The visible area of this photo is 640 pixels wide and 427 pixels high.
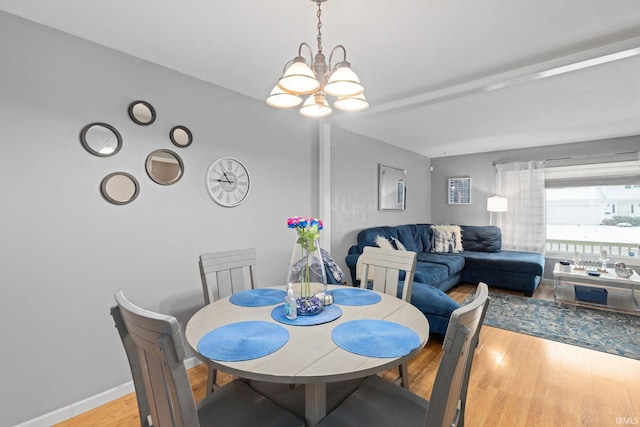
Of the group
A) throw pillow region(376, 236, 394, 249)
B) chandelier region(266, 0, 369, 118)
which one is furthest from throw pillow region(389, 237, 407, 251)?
A: chandelier region(266, 0, 369, 118)

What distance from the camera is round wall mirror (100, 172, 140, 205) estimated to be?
1.96 meters

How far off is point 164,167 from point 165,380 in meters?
1.79

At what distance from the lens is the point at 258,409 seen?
1201 millimetres

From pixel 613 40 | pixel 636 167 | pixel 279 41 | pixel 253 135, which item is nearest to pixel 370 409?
pixel 279 41

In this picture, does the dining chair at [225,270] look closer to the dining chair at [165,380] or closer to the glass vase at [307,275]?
the glass vase at [307,275]

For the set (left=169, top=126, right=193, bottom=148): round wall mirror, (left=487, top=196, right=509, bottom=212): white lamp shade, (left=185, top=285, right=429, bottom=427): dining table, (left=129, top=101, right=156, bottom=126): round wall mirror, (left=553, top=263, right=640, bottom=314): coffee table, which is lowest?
(left=553, top=263, right=640, bottom=314): coffee table

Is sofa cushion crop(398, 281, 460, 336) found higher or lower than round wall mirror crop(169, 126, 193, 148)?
lower

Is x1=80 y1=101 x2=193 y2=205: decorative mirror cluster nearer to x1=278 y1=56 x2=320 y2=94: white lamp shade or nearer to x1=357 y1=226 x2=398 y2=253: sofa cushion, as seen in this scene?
x1=278 y1=56 x2=320 y2=94: white lamp shade

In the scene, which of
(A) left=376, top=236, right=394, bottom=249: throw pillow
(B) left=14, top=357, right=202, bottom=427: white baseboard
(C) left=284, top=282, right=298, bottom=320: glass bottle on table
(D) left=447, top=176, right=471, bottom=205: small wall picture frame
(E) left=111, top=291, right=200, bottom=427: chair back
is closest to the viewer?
(E) left=111, top=291, right=200, bottom=427: chair back

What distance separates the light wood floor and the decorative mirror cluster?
4.66 ft

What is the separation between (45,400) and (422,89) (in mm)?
3536

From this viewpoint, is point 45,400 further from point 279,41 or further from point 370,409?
point 279,41

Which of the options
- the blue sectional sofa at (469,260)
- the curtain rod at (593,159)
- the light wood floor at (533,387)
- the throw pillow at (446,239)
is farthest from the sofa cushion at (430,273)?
the curtain rod at (593,159)

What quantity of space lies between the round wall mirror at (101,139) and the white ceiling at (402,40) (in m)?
0.56
